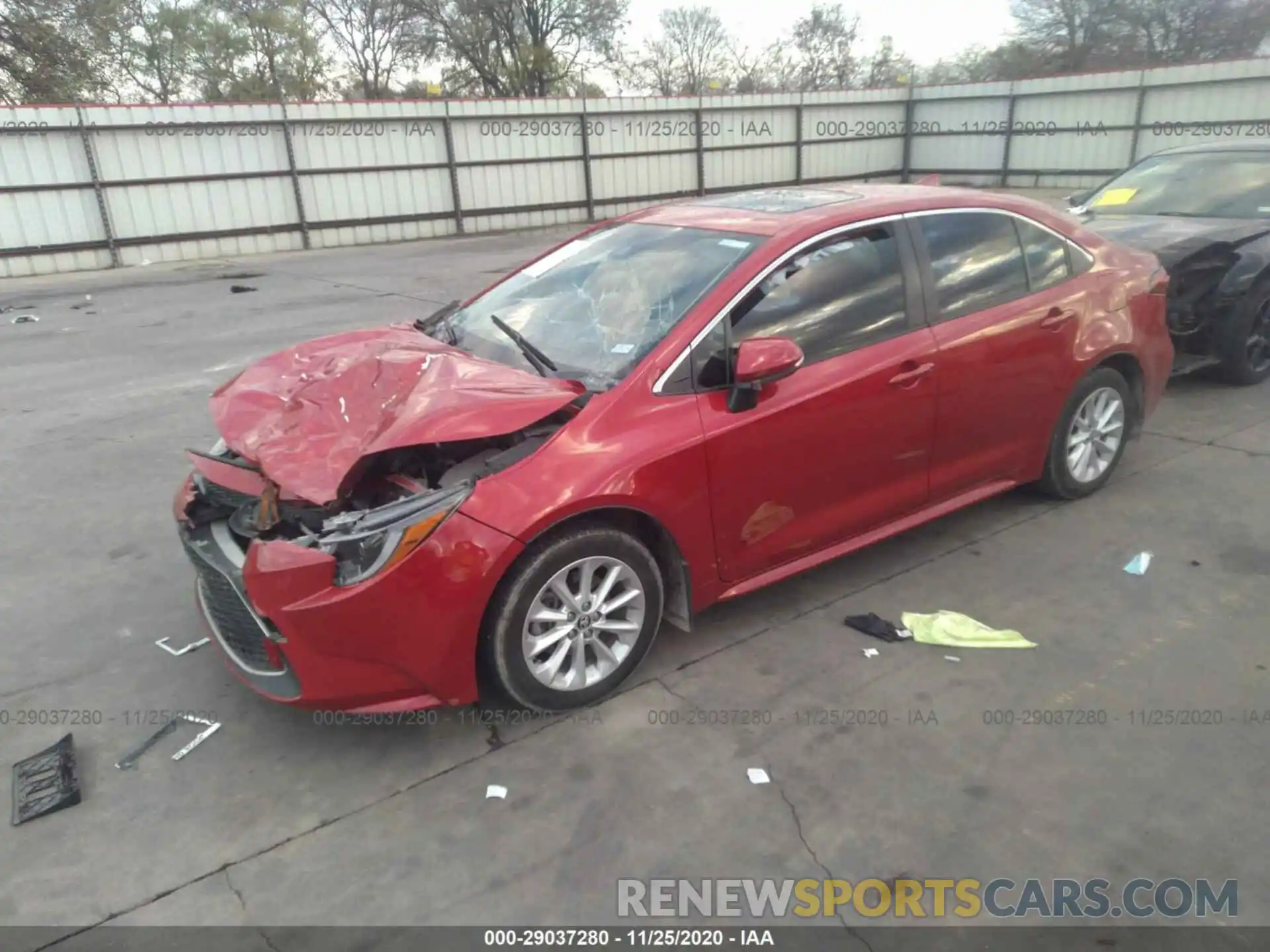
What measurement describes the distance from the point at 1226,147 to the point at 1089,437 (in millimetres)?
4178

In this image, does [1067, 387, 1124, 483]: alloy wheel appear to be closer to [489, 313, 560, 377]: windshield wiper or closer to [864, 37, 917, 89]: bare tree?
[489, 313, 560, 377]: windshield wiper

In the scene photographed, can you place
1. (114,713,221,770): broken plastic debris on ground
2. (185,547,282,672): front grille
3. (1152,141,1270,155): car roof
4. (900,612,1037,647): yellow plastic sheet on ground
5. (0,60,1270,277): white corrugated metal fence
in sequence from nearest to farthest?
(185,547,282,672): front grille, (114,713,221,770): broken plastic debris on ground, (900,612,1037,647): yellow plastic sheet on ground, (1152,141,1270,155): car roof, (0,60,1270,277): white corrugated metal fence

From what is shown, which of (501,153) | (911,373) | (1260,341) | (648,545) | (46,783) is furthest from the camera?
(501,153)

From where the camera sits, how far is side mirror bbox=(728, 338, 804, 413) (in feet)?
10.4

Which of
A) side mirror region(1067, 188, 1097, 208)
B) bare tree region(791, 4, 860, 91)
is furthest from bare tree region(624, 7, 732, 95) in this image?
side mirror region(1067, 188, 1097, 208)

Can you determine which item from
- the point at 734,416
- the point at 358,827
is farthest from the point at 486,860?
the point at 734,416

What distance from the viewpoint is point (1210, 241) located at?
6.10 m

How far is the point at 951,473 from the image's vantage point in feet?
13.3

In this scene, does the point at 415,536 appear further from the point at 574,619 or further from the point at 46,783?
the point at 46,783

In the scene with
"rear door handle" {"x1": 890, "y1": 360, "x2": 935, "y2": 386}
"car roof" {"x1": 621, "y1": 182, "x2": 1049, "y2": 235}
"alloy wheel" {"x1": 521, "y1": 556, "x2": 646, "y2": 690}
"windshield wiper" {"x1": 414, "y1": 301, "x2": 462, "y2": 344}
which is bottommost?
"alloy wheel" {"x1": 521, "y1": 556, "x2": 646, "y2": 690}

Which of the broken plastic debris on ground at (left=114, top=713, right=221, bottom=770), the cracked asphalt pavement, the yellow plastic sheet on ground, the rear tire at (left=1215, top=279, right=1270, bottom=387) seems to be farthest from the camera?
the rear tire at (left=1215, top=279, right=1270, bottom=387)

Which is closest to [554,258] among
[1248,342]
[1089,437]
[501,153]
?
[1089,437]

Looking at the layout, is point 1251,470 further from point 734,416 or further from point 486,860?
point 486,860

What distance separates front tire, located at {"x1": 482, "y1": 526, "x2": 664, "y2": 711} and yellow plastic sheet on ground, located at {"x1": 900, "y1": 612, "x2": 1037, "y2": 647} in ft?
3.67
